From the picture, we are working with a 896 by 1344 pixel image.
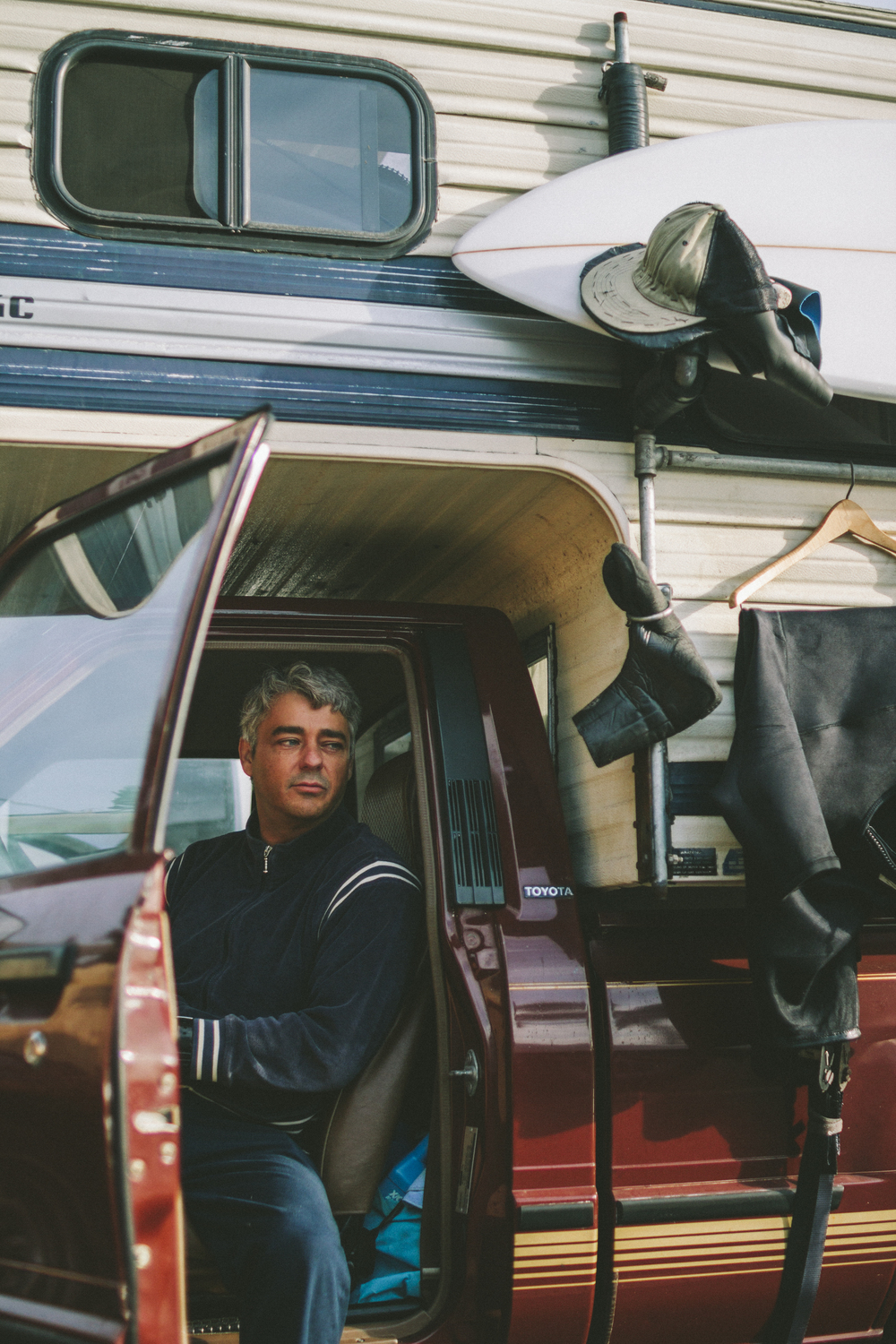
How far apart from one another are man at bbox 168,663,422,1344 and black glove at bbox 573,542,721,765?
580mm

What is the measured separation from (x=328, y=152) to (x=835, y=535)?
4.86ft

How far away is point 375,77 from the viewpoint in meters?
2.76

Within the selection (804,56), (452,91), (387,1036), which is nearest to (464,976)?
(387,1036)

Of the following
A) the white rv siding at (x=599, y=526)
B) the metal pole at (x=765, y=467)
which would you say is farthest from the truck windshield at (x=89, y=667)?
the metal pole at (x=765, y=467)

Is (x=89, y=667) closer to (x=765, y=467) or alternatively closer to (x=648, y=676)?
(x=648, y=676)

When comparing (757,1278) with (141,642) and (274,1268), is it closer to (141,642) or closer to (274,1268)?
(274,1268)

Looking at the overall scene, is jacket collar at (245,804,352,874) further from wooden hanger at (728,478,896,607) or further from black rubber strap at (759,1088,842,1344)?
black rubber strap at (759,1088,842,1344)

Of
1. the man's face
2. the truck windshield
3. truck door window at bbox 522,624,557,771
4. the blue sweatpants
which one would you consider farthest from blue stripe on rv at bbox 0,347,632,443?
the blue sweatpants

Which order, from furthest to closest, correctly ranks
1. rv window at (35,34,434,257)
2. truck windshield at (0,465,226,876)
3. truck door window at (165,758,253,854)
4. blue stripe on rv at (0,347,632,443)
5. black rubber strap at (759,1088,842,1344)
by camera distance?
truck door window at (165,758,253,854) → rv window at (35,34,434,257) → blue stripe on rv at (0,347,632,443) → black rubber strap at (759,1088,842,1344) → truck windshield at (0,465,226,876)

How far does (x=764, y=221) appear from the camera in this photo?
2742mm

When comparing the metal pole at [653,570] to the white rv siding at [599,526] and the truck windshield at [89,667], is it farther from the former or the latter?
the truck windshield at [89,667]

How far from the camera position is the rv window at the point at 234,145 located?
2.59 metres

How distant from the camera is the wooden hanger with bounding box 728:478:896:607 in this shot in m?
2.69

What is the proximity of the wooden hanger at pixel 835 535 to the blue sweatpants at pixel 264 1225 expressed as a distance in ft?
5.02
